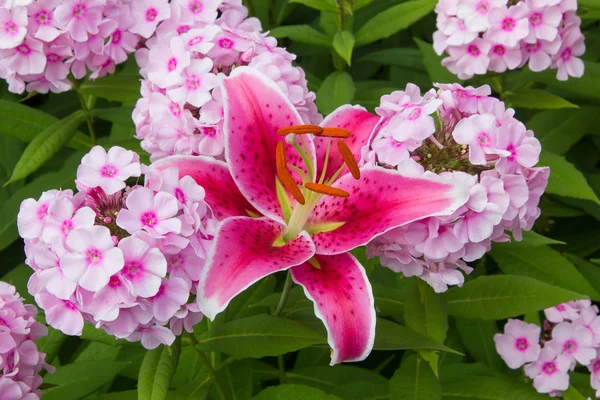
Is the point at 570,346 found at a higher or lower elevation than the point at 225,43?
lower

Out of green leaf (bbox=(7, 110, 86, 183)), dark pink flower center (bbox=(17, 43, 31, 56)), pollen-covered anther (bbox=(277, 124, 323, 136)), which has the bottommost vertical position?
green leaf (bbox=(7, 110, 86, 183))

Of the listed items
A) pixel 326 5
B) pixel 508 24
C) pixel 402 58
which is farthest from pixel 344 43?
pixel 508 24

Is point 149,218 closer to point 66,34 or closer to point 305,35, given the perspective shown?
point 66,34

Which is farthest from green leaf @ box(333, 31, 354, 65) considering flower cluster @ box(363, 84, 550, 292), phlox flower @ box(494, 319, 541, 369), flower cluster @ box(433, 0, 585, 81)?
phlox flower @ box(494, 319, 541, 369)

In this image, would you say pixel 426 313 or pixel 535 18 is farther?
pixel 535 18

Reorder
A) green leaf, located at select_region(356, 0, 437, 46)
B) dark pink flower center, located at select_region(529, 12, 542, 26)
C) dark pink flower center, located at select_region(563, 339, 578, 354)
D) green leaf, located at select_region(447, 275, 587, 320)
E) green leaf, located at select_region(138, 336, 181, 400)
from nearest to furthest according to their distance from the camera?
1. green leaf, located at select_region(138, 336, 181, 400)
2. green leaf, located at select_region(447, 275, 587, 320)
3. dark pink flower center, located at select_region(563, 339, 578, 354)
4. dark pink flower center, located at select_region(529, 12, 542, 26)
5. green leaf, located at select_region(356, 0, 437, 46)

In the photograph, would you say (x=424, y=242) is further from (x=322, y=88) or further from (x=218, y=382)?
(x=322, y=88)

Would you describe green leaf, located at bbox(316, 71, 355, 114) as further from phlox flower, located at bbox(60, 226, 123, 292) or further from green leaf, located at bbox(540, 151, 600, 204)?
phlox flower, located at bbox(60, 226, 123, 292)
